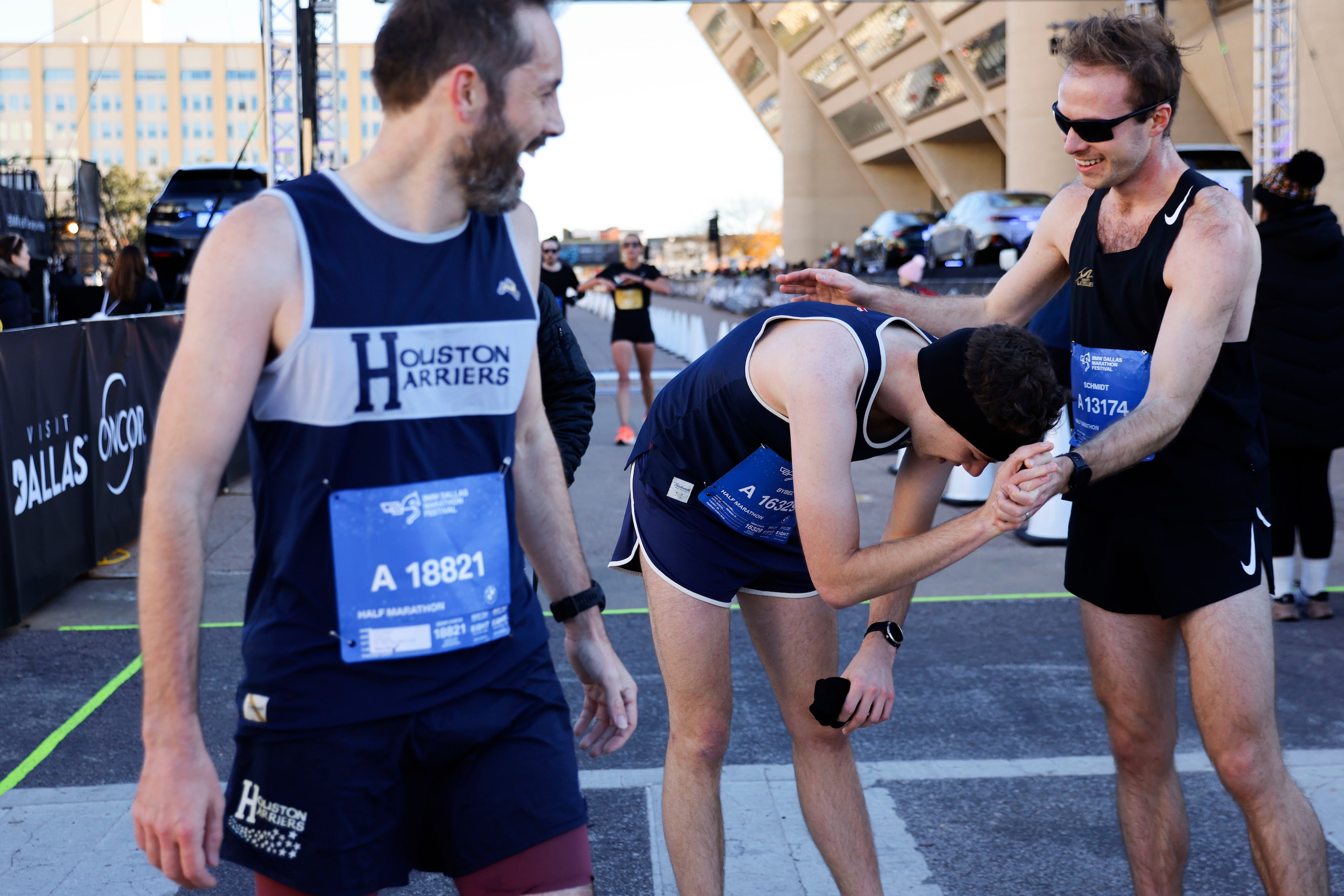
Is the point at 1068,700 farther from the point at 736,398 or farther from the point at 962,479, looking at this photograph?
the point at 962,479

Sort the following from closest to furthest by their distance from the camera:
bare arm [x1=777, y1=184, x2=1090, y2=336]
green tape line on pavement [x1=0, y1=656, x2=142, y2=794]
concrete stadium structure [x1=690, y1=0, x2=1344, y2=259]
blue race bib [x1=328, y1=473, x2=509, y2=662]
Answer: blue race bib [x1=328, y1=473, x2=509, y2=662], bare arm [x1=777, y1=184, x2=1090, y2=336], green tape line on pavement [x1=0, y1=656, x2=142, y2=794], concrete stadium structure [x1=690, y1=0, x2=1344, y2=259]

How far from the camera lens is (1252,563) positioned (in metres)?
2.81

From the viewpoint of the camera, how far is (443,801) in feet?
6.22

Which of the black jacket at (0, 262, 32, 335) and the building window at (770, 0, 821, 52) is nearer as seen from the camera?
the black jacket at (0, 262, 32, 335)

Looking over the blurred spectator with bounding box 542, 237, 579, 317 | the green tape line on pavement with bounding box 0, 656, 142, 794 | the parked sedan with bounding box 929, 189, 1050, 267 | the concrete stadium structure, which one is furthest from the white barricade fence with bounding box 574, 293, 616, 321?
the green tape line on pavement with bounding box 0, 656, 142, 794

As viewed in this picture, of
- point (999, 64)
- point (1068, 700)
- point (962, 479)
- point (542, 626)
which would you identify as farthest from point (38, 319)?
point (999, 64)

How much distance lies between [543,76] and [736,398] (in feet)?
3.26

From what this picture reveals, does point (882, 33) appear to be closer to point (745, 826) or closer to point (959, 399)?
point (745, 826)

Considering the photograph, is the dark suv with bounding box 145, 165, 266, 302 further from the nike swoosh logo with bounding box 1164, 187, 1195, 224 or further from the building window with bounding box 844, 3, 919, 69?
the building window with bounding box 844, 3, 919, 69

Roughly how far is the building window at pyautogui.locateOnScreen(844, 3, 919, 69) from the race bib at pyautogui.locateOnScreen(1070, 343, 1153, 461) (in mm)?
51067

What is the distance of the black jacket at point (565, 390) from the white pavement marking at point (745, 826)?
3.73 ft

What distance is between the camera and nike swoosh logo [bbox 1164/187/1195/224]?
277 cm

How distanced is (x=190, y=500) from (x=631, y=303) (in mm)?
10581

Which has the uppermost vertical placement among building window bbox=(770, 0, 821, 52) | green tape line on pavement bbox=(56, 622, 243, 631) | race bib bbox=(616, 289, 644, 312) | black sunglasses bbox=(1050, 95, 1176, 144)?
building window bbox=(770, 0, 821, 52)
